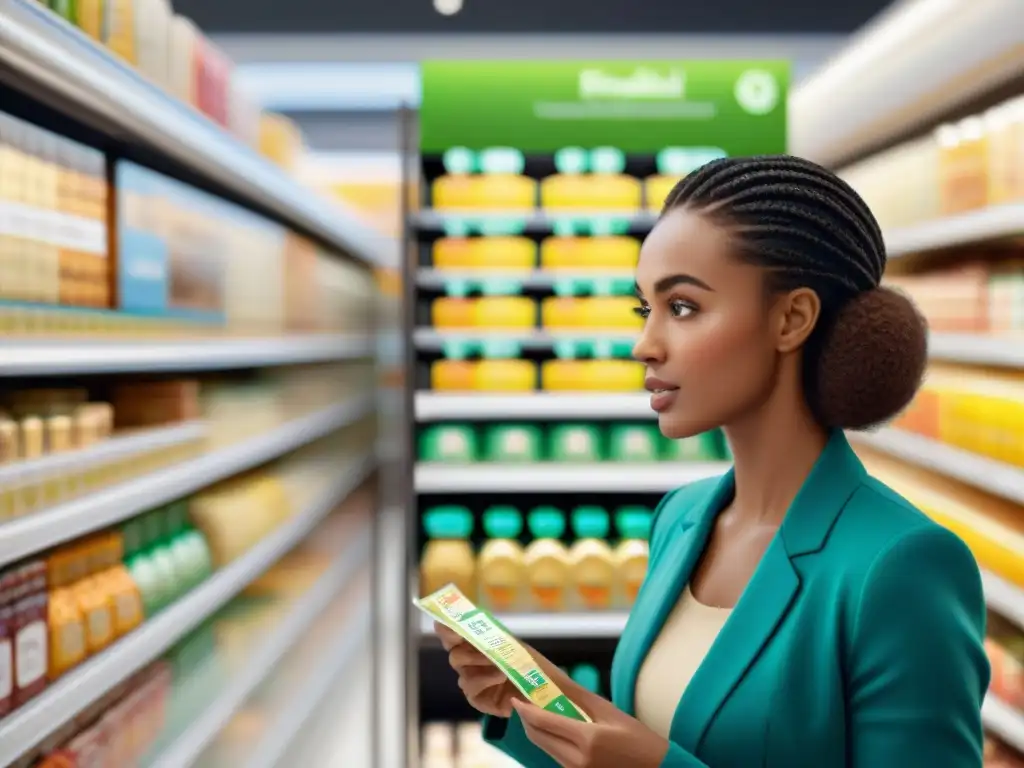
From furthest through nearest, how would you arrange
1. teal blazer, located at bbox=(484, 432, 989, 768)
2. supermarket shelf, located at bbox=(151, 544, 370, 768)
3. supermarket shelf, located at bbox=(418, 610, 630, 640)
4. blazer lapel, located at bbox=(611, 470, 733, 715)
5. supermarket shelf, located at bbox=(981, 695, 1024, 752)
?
supermarket shelf, located at bbox=(418, 610, 630, 640) < supermarket shelf, located at bbox=(981, 695, 1024, 752) < supermarket shelf, located at bbox=(151, 544, 370, 768) < blazer lapel, located at bbox=(611, 470, 733, 715) < teal blazer, located at bbox=(484, 432, 989, 768)

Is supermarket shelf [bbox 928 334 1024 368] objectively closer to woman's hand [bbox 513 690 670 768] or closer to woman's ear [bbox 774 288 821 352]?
woman's ear [bbox 774 288 821 352]

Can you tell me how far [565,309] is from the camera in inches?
131

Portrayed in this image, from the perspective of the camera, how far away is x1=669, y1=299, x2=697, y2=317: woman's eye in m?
1.03

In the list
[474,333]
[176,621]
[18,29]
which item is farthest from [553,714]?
[474,333]

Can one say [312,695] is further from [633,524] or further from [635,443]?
[635,443]

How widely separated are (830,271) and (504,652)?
54cm

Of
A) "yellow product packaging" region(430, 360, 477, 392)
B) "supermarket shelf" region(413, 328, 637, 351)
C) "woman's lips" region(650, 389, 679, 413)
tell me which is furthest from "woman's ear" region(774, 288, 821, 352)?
"yellow product packaging" region(430, 360, 477, 392)

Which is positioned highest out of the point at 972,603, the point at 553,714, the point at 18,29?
the point at 18,29

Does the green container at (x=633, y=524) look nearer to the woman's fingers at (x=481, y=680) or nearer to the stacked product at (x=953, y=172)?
the stacked product at (x=953, y=172)

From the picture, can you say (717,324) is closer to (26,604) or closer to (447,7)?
(26,604)

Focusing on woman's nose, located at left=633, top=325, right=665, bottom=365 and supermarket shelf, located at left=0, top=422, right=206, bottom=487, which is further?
supermarket shelf, located at left=0, top=422, right=206, bottom=487

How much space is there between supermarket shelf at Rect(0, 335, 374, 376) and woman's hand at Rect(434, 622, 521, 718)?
879mm

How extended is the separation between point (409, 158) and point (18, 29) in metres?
1.89

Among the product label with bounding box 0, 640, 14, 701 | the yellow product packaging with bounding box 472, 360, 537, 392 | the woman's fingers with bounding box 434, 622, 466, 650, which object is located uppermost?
the yellow product packaging with bounding box 472, 360, 537, 392
